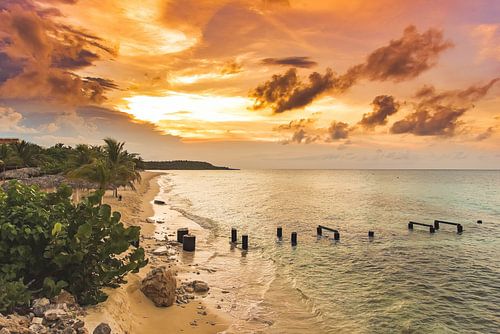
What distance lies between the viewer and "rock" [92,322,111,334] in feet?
25.4

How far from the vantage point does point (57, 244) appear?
8625 millimetres

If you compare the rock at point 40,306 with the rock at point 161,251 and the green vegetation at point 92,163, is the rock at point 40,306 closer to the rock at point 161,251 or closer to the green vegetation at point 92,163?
the rock at point 161,251

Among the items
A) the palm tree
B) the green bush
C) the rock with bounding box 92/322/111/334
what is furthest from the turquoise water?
the palm tree

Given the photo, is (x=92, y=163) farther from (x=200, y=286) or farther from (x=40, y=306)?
(x=40, y=306)

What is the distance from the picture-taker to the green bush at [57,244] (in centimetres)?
846

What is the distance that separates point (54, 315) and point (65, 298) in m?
0.94

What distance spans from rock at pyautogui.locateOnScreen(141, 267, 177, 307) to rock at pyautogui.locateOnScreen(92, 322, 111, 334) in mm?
4557

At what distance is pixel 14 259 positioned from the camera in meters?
8.55

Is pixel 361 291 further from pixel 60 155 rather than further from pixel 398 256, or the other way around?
pixel 60 155

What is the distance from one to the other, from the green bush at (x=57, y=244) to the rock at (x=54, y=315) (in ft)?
2.38

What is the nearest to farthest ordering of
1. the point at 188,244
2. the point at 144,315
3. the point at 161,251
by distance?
1. the point at 144,315
2. the point at 161,251
3. the point at 188,244

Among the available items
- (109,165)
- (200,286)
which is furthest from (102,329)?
(109,165)

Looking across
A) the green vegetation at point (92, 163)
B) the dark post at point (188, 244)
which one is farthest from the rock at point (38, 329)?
the green vegetation at point (92, 163)

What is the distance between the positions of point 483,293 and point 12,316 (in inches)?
808
